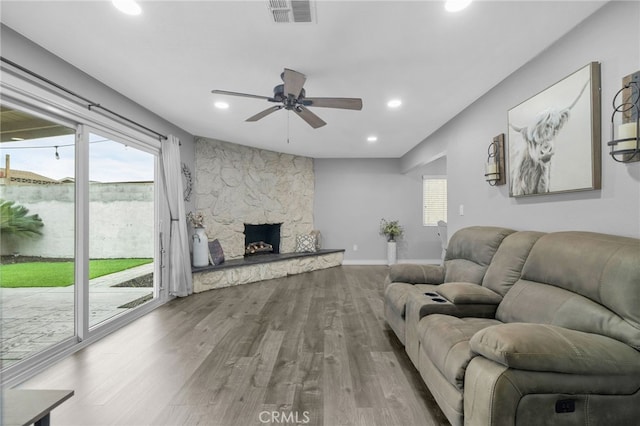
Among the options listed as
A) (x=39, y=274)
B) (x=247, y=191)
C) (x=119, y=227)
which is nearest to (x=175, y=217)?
(x=119, y=227)

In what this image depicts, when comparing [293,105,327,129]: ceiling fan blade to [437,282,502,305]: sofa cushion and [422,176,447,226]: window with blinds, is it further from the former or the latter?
[422,176,447,226]: window with blinds

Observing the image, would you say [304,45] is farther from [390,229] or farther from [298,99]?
[390,229]

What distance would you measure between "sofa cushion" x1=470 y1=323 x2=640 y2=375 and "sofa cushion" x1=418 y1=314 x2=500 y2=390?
228mm

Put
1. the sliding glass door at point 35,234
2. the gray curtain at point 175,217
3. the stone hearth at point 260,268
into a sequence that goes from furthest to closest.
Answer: the stone hearth at point 260,268 → the gray curtain at point 175,217 → the sliding glass door at point 35,234

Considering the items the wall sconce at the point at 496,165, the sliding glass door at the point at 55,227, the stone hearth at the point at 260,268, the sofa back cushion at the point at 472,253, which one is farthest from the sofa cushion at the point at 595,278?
the stone hearth at the point at 260,268

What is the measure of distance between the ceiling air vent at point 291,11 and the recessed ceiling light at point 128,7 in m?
0.85

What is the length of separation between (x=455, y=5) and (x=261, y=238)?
560cm

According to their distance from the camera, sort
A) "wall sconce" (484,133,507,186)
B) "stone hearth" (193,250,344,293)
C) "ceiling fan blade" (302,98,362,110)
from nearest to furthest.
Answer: "ceiling fan blade" (302,98,362,110) → "wall sconce" (484,133,507,186) → "stone hearth" (193,250,344,293)

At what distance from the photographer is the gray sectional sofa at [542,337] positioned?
4.10 feet

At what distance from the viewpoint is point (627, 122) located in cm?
168

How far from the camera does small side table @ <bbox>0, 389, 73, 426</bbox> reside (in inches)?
41.6

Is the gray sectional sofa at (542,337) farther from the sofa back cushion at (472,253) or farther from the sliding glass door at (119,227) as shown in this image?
the sliding glass door at (119,227)

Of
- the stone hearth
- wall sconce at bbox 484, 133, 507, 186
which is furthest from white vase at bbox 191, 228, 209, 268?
wall sconce at bbox 484, 133, 507, 186

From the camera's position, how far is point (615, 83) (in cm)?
179
